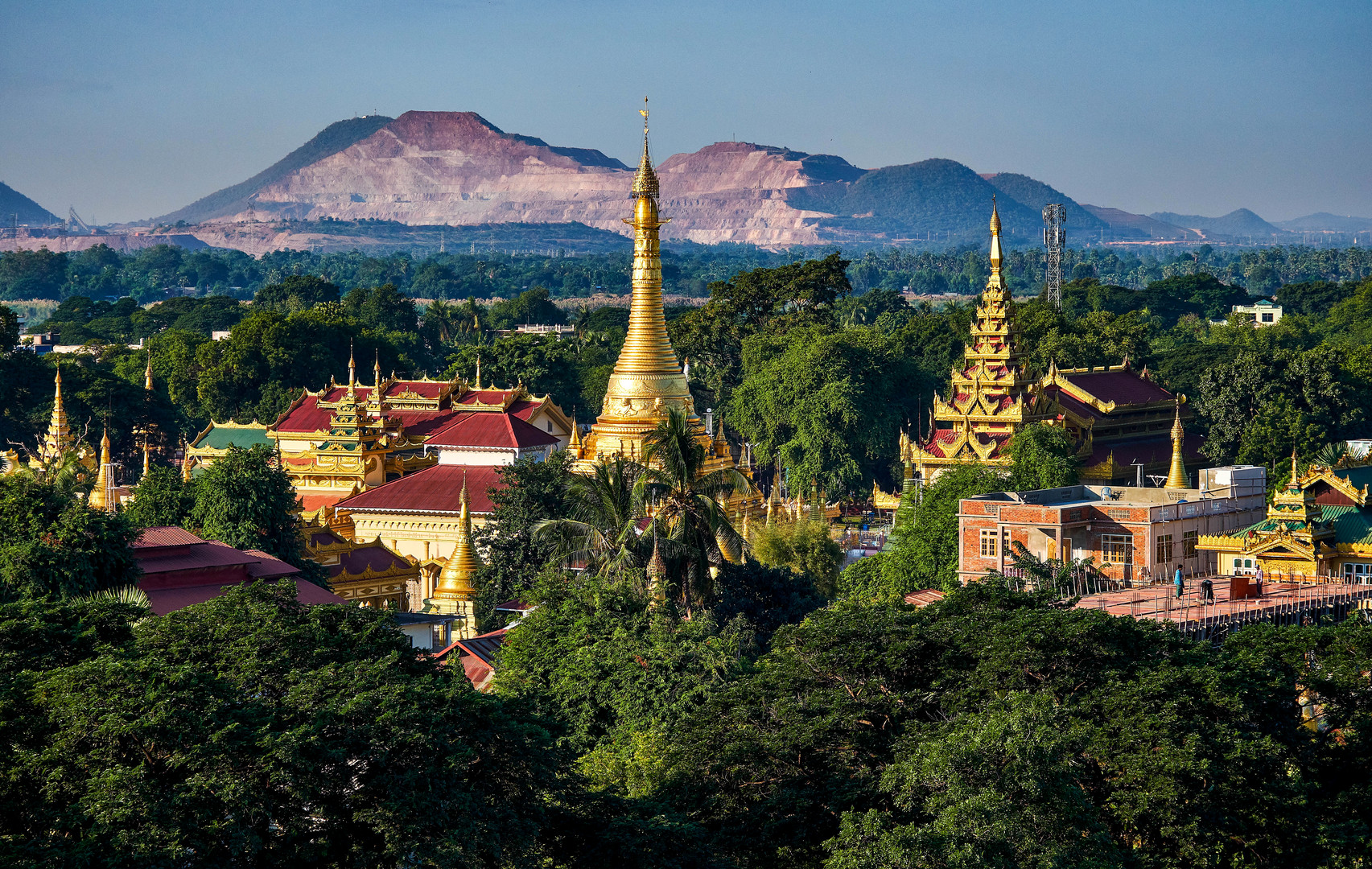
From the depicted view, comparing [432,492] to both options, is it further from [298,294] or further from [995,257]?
[298,294]

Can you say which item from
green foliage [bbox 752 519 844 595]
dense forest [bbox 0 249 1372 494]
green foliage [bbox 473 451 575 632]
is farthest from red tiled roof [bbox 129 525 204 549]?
dense forest [bbox 0 249 1372 494]

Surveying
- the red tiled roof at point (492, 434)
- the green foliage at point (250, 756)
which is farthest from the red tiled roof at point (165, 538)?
the red tiled roof at point (492, 434)

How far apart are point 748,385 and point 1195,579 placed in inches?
1824

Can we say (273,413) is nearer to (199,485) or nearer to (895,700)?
(199,485)

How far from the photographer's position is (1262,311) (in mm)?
145875

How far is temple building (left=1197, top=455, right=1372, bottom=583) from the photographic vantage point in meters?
40.7

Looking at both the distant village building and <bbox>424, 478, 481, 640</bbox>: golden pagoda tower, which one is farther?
the distant village building

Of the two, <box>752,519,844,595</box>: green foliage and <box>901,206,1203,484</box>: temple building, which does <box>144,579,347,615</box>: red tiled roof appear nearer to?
<box>752,519,844,595</box>: green foliage

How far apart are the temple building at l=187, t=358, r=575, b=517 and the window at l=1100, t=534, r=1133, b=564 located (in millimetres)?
22641

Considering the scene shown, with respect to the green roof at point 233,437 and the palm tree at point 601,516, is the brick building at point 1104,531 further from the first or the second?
the green roof at point 233,437

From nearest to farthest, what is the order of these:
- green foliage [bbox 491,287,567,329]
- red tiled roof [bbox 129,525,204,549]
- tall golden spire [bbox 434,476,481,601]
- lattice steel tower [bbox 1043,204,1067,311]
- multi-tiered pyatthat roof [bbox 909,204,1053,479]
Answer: red tiled roof [bbox 129,525,204,549] < tall golden spire [bbox 434,476,481,601] < multi-tiered pyatthat roof [bbox 909,204,1053,479] < lattice steel tower [bbox 1043,204,1067,311] < green foliage [bbox 491,287,567,329]

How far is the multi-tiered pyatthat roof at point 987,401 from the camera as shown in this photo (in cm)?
6525

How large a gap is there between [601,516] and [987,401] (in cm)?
3103

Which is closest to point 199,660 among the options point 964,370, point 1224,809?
point 1224,809
